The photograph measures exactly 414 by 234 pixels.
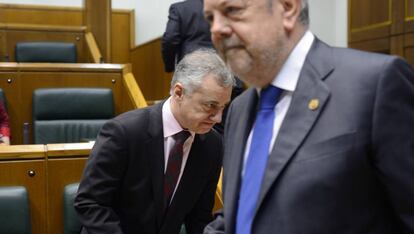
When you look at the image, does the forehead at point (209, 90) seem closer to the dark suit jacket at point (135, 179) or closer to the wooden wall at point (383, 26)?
the dark suit jacket at point (135, 179)

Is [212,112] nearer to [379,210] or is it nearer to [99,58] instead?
[379,210]

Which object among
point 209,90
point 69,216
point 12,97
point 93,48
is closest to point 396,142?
point 209,90

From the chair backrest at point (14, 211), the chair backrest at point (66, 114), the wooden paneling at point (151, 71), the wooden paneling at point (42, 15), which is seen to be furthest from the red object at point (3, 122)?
the wooden paneling at point (42, 15)

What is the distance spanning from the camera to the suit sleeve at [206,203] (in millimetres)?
1160

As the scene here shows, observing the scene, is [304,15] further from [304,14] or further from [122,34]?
[122,34]

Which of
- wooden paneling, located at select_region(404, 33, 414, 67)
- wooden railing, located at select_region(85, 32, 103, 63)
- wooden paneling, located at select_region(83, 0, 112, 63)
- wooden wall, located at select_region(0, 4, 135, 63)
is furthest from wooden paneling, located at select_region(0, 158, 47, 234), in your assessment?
wooden wall, located at select_region(0, 4, 135, 63)

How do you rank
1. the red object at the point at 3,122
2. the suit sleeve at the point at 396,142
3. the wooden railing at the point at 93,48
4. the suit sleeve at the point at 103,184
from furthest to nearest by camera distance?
the wooden railing at the point at 93,48 < the red object at the point at 3,122 < the suit sleeve at the point at 103,184 < the suit sleeve at the point at 396,142

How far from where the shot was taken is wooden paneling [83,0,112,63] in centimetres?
279

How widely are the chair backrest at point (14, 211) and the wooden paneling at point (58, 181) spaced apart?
3.2 inches

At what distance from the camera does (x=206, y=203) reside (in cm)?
116

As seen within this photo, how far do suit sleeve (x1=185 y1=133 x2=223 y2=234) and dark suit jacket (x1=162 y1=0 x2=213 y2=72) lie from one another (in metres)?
0.96

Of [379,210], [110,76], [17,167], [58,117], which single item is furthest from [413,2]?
[379,210]

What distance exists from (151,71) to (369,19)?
1394mm

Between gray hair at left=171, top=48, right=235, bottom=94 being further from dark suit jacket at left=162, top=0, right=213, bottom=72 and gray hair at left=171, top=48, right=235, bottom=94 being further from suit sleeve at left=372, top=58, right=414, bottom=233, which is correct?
dark suit jacket at left=162, top=0, right=213, bottom=72
